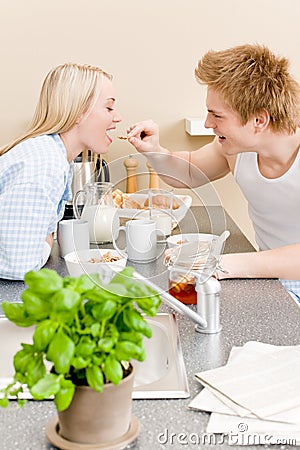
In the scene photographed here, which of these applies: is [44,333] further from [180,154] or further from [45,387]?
[180,154]

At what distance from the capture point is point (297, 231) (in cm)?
207

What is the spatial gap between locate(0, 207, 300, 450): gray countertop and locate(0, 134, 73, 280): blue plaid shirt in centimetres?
7

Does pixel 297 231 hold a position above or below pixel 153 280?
below

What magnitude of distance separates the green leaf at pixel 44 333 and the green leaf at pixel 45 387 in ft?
0.12

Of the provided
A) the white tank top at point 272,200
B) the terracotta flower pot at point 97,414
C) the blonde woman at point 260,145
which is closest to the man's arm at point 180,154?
the blonde woman at point 260,145

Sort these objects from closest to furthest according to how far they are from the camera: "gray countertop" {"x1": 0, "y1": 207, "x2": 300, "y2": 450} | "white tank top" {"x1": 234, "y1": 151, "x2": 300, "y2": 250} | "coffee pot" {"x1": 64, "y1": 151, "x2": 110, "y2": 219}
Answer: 1. "gray countertop" {"x1": 0, "y1": 207, "x2": 300, "y2": 450}
2. "white tank top" {"x1": 234, "y1": 151, "x2": 300, "y2": 250}
3. "coffee pot" {"x1": 64, "y1": 151, "x2": 110, "y2": 219}

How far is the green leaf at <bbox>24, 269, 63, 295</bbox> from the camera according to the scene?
74cm

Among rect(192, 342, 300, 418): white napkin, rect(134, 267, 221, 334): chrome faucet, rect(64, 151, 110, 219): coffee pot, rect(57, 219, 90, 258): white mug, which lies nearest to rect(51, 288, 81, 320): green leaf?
rect(192, 342, 300, 418): white napkin

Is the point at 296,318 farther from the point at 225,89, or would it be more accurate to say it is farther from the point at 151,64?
the point at 151,64

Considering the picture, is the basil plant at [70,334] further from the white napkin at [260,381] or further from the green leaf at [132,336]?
the white napkin at [260,381]

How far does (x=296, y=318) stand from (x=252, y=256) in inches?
13.1

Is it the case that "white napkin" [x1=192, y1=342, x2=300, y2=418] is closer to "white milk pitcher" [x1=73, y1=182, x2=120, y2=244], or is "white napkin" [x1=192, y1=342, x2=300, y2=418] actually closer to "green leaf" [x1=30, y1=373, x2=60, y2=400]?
"green leaf" [x1=30, y1=373, x2=60, y2=400]

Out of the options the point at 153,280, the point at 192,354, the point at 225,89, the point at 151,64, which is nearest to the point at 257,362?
the point at 192,354

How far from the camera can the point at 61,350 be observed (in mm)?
753
